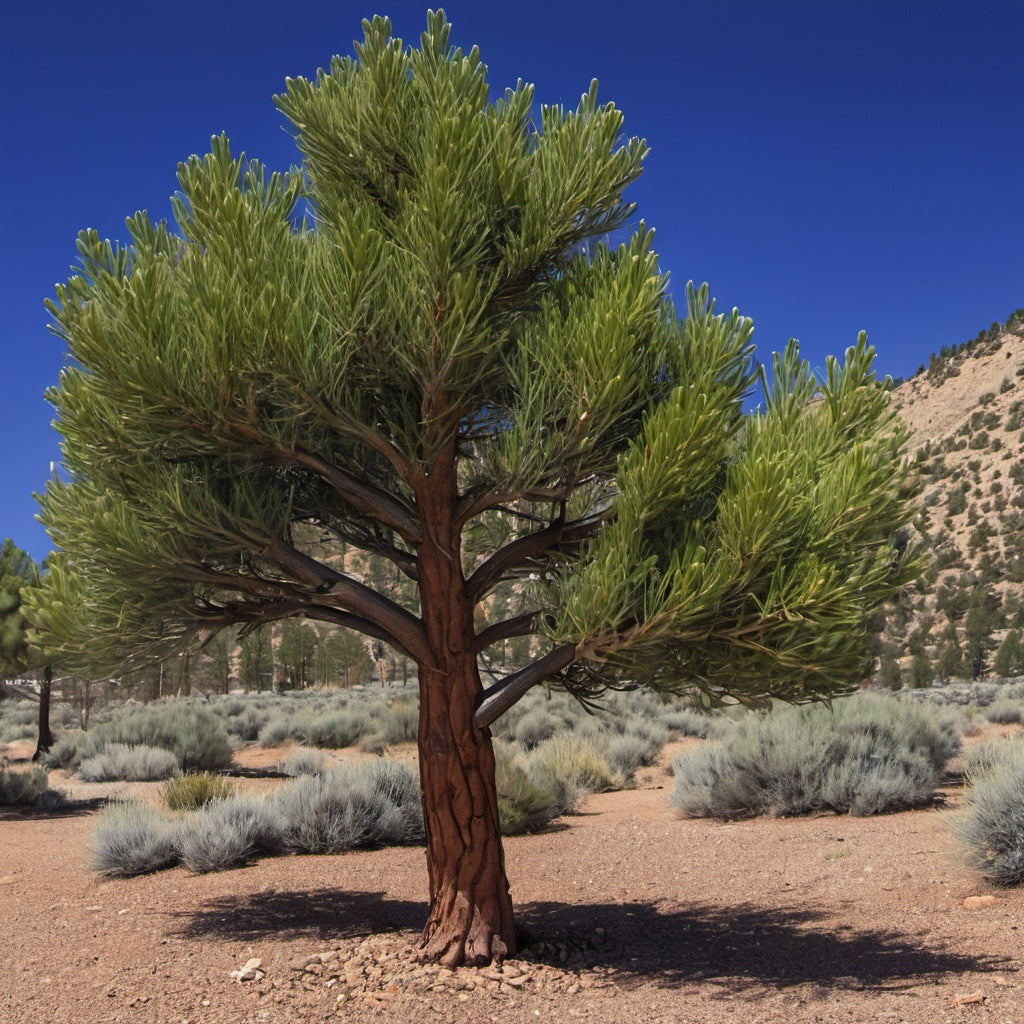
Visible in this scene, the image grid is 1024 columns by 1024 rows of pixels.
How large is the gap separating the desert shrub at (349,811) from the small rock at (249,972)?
480cm

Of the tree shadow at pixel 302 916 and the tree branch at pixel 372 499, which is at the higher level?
the tree branch at pixel 372 499

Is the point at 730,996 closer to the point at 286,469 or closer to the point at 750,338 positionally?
the point at 750,338

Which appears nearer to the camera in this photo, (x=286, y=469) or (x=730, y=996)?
(x=730, y=996)

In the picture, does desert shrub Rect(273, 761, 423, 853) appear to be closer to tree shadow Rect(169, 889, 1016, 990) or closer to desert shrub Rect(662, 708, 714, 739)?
tree shadow Rect(169, 889, 1016, 990)

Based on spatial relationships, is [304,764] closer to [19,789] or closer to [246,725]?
[19,789]

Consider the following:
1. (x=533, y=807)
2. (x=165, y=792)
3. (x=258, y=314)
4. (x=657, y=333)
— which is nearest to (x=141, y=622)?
(x=258, y=314)

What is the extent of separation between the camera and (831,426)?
618 cm

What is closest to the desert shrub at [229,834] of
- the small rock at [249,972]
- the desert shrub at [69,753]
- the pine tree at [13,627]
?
the small rock at [249,972]

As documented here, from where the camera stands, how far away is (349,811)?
1229 cm

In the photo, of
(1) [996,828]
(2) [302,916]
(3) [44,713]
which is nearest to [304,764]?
(3) [44,713]

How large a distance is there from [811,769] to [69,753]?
56.3 ft

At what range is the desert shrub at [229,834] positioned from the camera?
10992 millimetres

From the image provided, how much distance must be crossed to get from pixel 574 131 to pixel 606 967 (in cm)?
566

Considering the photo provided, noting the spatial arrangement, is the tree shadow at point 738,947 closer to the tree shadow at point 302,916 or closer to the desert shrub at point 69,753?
the tree shadow at point 302,916
